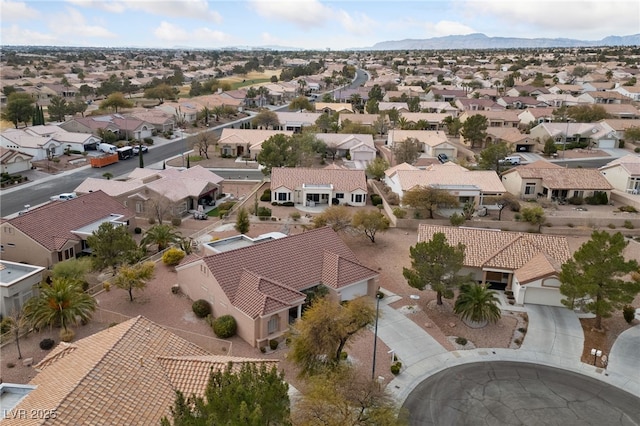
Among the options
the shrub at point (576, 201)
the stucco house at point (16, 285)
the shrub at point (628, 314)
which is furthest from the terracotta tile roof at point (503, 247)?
the stucco house at point (16, 285)

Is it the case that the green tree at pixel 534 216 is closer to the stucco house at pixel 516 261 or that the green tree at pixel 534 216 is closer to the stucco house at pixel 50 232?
the stucco house at pixel 516 261

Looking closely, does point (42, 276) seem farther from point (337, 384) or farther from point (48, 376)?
point (337, 384)

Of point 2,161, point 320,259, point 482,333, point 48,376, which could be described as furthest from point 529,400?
point 2,161

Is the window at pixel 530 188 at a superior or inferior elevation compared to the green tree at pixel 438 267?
inferior

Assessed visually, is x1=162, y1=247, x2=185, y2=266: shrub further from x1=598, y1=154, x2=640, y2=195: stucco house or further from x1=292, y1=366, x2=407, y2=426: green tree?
x1=598, y1=154, x2=640, y2=195: stucco house

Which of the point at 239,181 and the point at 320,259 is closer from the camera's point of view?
the point at 320,259
